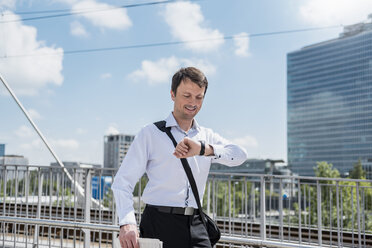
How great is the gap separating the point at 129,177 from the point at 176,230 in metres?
0.33

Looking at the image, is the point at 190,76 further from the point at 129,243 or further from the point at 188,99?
the point at 129,243

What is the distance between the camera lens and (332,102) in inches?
4870

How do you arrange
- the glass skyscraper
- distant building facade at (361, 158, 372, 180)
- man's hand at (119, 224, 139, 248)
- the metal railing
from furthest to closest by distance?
the glass skyscraper → distant building facade at (361, 158, 372, 180) → the metal railing → man's hand at (119, 224, 139, 248)

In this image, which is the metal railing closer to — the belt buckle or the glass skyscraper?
the belt buckle

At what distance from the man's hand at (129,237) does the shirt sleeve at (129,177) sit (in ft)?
0.09

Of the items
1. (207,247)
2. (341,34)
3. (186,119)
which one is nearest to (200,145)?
(186,119)

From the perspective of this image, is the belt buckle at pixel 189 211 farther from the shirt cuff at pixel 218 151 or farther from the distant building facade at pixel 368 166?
the distant building facade at pixel 368 166

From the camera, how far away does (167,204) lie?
194 cm

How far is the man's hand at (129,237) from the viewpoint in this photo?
1696 mm

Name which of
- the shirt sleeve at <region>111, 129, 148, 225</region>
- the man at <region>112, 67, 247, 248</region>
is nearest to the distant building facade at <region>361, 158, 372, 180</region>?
the man at <region>112, 67, 247, 248</region>

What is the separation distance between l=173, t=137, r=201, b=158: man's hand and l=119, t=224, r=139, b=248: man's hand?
0.36 m

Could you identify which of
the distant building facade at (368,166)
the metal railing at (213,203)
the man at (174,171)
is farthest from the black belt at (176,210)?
the distant building facade at (368,166)

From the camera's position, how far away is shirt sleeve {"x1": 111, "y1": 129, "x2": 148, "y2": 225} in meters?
1.77

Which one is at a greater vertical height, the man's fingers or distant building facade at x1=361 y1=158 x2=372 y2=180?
distant building facade at x1=361 y1=158 x2=372 y2=180
